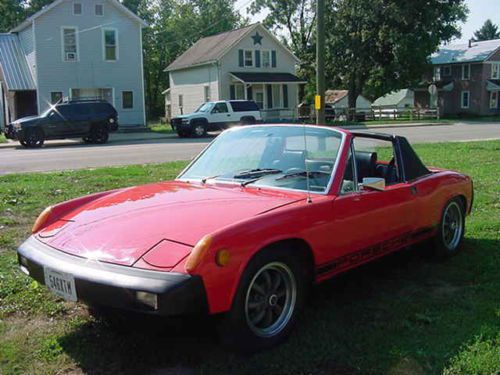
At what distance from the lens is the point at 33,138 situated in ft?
74.5

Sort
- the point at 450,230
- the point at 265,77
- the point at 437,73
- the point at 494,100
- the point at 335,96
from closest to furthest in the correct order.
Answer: the point at 450,230 → the point at 265,77 → the point at 494,100 → the point at 437,73 → the point at 335,96

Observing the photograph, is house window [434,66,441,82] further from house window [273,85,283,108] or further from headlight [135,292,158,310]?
headlight [135,292,158,310]

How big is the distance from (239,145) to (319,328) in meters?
1.84

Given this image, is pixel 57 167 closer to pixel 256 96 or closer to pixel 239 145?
pixel 239 145

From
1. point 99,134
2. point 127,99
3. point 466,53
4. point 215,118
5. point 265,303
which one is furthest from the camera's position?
point 466,53

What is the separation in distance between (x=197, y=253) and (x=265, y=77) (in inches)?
1490

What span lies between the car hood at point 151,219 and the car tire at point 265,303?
1.16ft

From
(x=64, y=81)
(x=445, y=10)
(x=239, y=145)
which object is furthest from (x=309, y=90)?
(x=239, y=145)

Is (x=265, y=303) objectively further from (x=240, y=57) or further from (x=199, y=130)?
(x=240, y=57)

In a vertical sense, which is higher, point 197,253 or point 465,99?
point 465,99

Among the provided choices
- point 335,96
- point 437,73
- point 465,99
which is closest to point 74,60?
point 335,96

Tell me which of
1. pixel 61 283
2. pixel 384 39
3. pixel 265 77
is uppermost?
pixel 384 39

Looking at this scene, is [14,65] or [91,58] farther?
[14,65]

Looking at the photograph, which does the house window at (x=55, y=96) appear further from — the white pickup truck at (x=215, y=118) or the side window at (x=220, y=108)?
the side window at (x=220, y=108)
